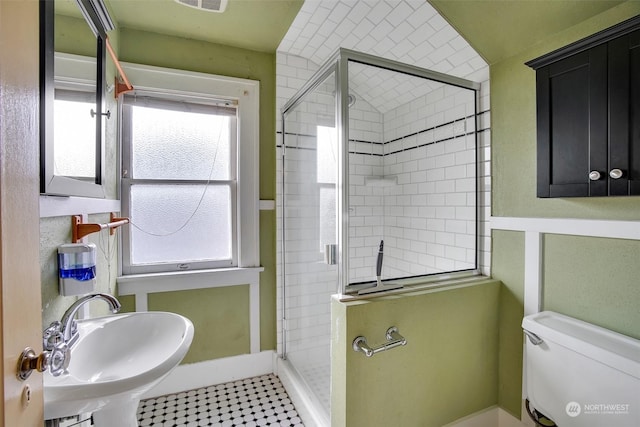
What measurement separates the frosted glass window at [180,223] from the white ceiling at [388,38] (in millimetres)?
1268

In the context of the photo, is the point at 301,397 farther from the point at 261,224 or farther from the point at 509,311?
the point at 509,311

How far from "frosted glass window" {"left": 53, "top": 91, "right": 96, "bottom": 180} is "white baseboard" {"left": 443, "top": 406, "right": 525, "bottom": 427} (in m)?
2.14

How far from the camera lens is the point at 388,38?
74.2 inches

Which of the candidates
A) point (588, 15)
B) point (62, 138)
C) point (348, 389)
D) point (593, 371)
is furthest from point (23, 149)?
point (588, 15)

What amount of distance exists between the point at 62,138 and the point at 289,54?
67.7 inches

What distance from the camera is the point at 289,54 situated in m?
2.28

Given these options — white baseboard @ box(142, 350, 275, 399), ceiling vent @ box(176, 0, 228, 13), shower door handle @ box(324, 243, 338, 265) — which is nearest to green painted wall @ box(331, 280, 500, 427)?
shower door handle @ box(324, 243, 338, 265)

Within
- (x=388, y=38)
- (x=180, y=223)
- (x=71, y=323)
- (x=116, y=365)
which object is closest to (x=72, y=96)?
(x=71, y=323)

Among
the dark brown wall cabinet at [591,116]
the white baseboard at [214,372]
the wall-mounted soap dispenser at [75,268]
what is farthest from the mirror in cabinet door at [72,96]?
the dark brown wall cabinet at [591,116]

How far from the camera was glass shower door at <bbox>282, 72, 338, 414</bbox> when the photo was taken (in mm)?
1641

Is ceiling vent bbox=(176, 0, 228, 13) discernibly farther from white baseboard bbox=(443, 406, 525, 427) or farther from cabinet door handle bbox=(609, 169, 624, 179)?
white baseboard bbox=(443, 406, 525, 427)

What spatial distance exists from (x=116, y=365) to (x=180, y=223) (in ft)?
3.84

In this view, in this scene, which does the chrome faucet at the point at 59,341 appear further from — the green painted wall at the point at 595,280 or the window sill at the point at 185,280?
the green painted wall at the point at 595,280

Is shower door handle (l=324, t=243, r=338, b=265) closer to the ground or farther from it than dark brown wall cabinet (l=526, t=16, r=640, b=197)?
closer to the ground
